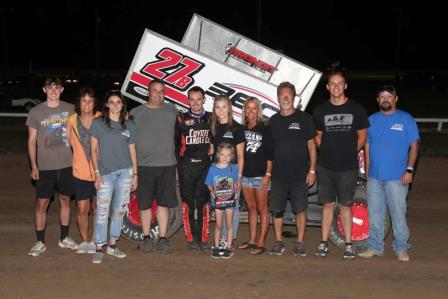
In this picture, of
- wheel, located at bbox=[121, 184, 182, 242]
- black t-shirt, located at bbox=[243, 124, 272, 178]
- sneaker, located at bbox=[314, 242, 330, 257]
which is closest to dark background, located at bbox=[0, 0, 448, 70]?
wheel, located at bbox=[121, 184, 182, 242]

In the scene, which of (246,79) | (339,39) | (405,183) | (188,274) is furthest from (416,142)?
(339,39)

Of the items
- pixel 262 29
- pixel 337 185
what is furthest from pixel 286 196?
pixel 262 29

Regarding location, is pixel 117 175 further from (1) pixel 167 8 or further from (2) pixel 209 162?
(1) pixel 167 8

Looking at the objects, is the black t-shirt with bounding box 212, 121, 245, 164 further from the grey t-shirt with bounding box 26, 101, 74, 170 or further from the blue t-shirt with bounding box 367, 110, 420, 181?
the grey t-shirt with bounding box 26, 101, 74, 170

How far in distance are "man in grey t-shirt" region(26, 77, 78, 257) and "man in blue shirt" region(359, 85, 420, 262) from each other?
325cm

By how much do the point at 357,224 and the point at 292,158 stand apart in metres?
1.27

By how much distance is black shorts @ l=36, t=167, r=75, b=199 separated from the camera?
7555 mm

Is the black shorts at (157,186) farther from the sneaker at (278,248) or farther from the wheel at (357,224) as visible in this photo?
the wheel at (357,224)

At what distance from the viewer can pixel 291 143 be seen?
24.3 ft

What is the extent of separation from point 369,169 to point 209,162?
5.67 feet

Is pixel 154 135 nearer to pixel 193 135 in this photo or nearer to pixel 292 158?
pixel 193 135

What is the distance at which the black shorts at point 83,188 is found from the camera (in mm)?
7496

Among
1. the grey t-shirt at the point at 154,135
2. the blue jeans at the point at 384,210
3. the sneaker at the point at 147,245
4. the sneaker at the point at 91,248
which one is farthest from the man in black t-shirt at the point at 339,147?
the sneaker at the point at 91,248

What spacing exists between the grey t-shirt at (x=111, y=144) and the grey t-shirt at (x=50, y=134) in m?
0.49
